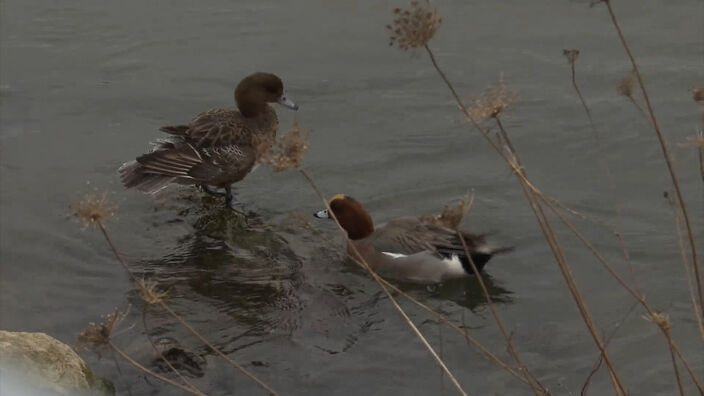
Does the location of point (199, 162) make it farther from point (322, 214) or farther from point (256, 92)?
point (322, 214)

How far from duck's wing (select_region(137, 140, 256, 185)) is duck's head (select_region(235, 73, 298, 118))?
0.53m

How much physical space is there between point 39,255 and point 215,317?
5.04 ft

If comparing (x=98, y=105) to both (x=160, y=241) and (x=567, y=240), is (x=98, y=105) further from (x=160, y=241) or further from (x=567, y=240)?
(x=567, y=240)

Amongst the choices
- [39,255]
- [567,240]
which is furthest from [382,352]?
[39,255]

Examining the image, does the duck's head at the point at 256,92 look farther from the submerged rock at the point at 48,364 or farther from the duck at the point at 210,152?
the submerged rock at the point at 48,364

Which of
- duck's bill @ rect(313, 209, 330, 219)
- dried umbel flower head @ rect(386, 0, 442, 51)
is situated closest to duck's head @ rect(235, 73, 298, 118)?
duck's bill @ rect(313, 209, 330, 219)

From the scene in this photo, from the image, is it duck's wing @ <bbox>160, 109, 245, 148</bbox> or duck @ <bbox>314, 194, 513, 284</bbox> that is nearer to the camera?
duck @ <bbox>314, 194, 513, 284</bbox>

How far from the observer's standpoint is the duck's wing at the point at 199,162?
313 inches

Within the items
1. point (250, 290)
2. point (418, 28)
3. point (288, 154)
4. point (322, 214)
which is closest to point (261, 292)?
point (250, 290)

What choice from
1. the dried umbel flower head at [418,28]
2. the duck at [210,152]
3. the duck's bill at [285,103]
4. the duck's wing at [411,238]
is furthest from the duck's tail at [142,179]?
the dried umbel flower head at [418,28]

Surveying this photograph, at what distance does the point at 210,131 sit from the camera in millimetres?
8219

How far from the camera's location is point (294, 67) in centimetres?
1021

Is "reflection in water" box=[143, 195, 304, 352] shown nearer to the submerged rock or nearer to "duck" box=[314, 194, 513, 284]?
"duck" box=[314, 194, 513, 284]

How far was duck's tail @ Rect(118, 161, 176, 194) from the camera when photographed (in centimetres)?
780
